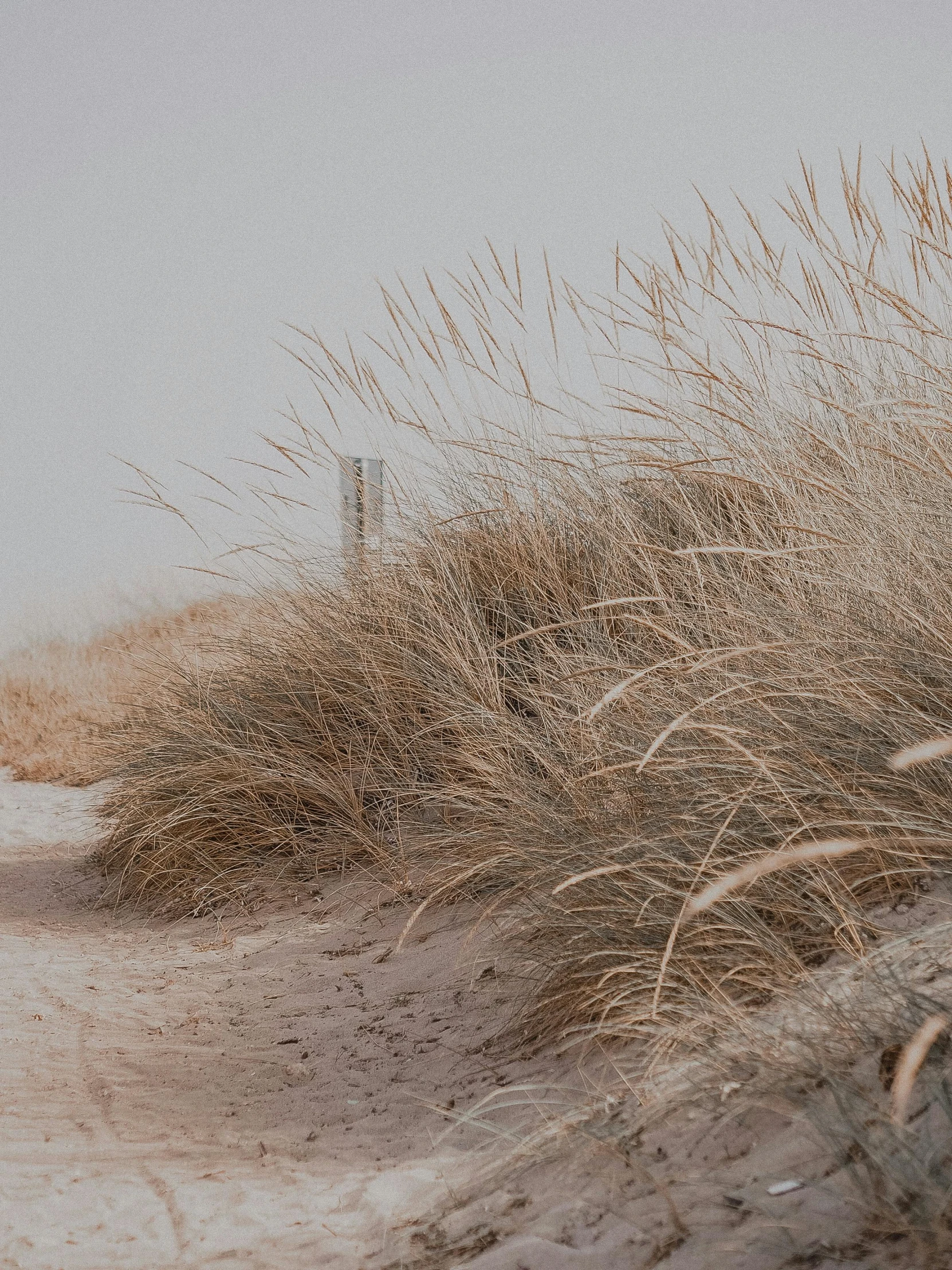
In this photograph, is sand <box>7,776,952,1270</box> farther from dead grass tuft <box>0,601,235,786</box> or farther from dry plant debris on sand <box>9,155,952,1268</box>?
dead grass tuft <box>0,601,235,786</box>

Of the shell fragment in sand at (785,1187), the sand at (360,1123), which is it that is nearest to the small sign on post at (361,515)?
the sand at (360,1123)

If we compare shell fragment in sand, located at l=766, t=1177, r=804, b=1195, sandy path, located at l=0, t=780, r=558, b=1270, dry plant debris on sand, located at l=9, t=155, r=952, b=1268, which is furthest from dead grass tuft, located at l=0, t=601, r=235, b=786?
shell fragment in sand, located at l=766, t=1177, r=804, b=1195

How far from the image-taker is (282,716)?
3.72 m

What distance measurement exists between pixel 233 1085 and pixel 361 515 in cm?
239

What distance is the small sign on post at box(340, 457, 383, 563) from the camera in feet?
13.0

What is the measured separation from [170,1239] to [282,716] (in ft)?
7.30

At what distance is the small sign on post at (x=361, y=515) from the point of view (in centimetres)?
396

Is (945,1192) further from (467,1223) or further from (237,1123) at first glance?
(237,1123)

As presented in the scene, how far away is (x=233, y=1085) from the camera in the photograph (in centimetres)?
220

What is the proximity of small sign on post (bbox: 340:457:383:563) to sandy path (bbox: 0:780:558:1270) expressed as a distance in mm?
1361

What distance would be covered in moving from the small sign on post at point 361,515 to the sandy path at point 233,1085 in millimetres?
1361

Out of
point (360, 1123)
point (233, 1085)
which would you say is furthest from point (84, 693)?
point (360, 1123)

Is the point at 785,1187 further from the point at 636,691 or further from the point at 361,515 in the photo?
the point at 361,515

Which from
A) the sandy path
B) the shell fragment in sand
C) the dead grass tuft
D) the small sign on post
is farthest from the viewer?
the dead grass tuft
